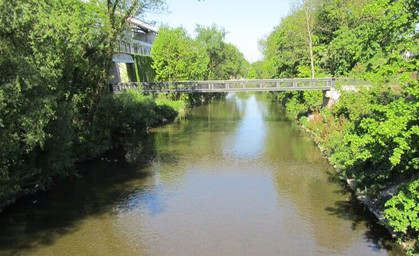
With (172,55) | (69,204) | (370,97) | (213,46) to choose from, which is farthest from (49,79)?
(213,46)

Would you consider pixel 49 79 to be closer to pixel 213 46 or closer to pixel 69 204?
pixel 69 204

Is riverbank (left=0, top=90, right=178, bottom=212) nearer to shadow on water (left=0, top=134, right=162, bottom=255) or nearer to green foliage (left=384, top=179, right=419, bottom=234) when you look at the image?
shadow on water (left=0, top=134, right=162, bottom=255)

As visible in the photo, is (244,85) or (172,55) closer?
(244,85)

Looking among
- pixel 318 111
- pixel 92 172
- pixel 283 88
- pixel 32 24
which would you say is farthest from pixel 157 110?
pixel 32 24

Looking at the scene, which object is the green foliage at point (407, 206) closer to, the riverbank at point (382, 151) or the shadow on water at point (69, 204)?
the riverbank at point (382, 151)

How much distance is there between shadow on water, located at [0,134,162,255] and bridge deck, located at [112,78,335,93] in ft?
51.6

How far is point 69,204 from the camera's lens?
1731 cm

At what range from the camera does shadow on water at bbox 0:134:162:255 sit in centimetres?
1410

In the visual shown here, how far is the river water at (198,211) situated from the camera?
1334 cm

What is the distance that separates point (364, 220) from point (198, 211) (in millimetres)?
6861

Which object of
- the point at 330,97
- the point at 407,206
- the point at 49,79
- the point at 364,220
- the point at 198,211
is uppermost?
the point at 49,79

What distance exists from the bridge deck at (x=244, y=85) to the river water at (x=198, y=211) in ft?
33.3

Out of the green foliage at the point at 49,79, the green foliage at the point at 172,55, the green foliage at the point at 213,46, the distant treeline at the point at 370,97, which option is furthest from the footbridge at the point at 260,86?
the green foliage at the point at 213,46

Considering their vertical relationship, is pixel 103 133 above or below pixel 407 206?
above
